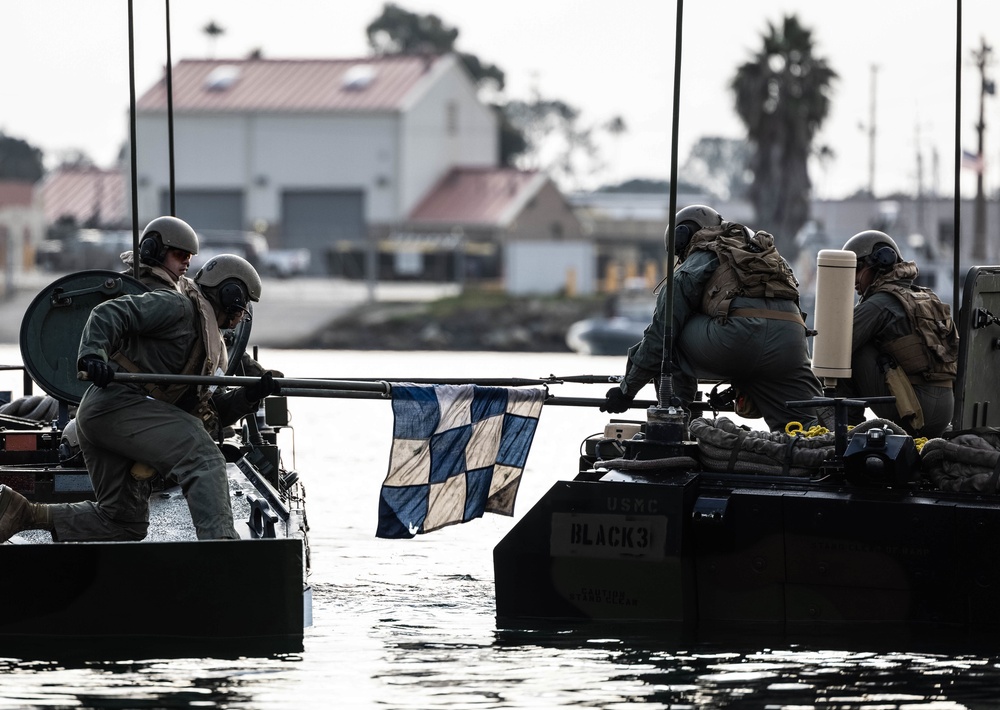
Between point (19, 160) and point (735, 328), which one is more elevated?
point (19, 160)

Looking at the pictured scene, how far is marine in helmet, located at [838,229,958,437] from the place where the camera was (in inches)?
436

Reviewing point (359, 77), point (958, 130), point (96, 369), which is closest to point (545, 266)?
point (359, 77)

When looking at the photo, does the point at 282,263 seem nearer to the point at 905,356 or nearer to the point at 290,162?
the point at 290,162

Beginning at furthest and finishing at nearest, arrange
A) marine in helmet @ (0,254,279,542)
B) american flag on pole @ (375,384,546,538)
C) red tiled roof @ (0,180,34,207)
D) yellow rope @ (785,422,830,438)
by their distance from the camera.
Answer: red tiled roof @ (0,180,34,207) → american flag on pole @ (375,384,546,538) → yellow rope @ (785,422,830,438) → marine in helmet @ (0,254,279,542)

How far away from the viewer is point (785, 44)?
56531 millimetres

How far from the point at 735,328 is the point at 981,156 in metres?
47.0

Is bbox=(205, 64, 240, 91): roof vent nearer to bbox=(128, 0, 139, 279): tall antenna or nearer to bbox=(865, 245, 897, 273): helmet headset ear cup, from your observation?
bbox=(128, 0, 139, 279): tall antenna

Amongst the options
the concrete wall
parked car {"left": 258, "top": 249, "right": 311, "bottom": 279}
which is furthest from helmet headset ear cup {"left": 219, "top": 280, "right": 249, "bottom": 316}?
parked car {"left": 258, "top": 249, "right": 311, "bottom": 279}

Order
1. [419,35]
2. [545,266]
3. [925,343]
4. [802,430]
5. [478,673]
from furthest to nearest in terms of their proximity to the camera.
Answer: [419,35] → [545,266] → [925,343] → [802,430] → [478,673]

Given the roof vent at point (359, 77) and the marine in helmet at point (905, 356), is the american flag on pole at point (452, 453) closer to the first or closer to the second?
the marine in helmet at point (905, 356)

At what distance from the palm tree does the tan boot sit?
4817cm

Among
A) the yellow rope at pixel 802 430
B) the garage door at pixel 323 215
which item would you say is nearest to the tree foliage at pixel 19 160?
the garage door at pixel 323 215

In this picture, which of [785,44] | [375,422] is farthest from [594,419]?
[785,44]

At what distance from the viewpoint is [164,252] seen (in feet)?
33.6
